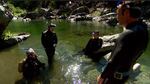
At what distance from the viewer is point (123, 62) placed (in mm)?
5191

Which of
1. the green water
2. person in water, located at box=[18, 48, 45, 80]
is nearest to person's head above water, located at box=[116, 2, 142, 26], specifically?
the green water

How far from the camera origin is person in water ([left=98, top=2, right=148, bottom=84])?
16.8 feet

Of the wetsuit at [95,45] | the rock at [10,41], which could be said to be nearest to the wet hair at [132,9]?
the wetsuit at [95,45]

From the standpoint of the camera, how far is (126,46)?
16.8ft

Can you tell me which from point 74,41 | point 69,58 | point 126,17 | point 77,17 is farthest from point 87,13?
point 126,17

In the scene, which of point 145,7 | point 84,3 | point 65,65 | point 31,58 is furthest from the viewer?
point 84,3

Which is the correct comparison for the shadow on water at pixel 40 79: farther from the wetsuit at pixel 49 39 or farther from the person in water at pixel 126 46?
the person in water at pixel 126 46

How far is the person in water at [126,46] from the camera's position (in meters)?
5.11

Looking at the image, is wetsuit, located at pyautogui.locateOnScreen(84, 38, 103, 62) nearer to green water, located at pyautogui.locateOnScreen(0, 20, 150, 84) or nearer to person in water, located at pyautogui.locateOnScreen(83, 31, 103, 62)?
person in water, located at pyautogui.locateOnScreen(83, 31, 103, 62)

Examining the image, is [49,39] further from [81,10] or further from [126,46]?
[81,10]

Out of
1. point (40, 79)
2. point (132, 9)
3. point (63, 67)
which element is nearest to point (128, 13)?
point (132, 9)

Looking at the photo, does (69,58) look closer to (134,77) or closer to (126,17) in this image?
(134,77)

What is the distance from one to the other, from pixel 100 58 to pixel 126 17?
12974 mm

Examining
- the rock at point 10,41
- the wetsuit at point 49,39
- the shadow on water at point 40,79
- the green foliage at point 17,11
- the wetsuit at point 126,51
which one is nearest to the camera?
the wetsuit at point 126,51
